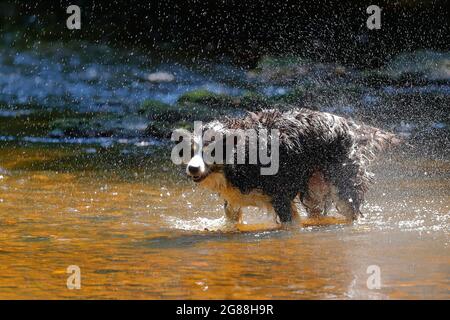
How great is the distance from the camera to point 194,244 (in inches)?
284

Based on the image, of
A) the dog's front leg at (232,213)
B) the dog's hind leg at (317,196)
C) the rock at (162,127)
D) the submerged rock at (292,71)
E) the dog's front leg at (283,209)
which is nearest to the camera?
the dog's front leg at (283,209)

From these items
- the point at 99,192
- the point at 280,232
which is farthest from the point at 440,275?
the point at 99,192

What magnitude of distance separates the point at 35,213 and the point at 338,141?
3.68 m

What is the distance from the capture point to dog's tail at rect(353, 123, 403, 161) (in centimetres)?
888

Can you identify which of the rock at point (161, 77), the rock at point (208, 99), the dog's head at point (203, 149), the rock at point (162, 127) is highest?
the rock at point (161, 77)

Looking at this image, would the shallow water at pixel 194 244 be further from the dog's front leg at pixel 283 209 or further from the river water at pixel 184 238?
the dog's front leg at pixel 283 209

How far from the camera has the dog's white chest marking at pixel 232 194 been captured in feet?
25.8

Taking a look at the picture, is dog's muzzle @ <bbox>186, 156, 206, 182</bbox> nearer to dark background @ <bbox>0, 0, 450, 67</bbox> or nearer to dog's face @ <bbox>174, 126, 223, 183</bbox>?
dog's face @ <bbox>174, 126, 223, 183</bbox>

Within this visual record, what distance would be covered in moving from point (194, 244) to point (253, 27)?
13008 millimetres

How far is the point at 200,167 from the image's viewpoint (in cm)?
747

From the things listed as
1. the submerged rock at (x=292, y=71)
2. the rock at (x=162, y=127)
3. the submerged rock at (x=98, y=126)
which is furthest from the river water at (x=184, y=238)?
the submerged rock at (x=292, y=71)

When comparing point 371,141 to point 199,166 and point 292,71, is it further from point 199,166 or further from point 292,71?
point 292,71

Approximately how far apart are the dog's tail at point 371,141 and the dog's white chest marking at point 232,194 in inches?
54.8

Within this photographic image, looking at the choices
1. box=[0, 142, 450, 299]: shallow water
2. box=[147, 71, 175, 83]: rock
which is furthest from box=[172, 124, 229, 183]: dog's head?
box=[147, 71, 175, 83]: rock
